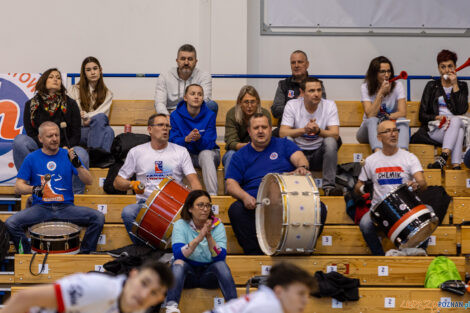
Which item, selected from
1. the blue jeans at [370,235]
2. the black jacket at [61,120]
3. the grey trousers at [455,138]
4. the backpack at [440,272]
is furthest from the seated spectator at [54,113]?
the grey trousers at [455,138]

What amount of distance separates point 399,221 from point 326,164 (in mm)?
1167

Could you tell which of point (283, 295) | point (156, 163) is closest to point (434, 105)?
point (156, 163)

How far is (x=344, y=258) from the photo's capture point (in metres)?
6.11

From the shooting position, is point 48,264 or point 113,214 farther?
point 113,214

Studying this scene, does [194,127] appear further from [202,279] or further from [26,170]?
[202,279]

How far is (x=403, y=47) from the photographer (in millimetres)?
10016

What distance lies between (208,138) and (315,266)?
1.85m

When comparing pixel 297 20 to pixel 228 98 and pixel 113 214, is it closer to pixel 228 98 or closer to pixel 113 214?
pixel 228 98

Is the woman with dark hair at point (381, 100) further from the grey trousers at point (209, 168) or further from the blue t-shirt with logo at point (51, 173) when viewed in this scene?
the blue t-shirt with logo at point (51, 173)

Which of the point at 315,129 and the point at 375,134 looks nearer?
the point at 315,129

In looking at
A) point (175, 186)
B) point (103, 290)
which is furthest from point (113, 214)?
point (103, 290)

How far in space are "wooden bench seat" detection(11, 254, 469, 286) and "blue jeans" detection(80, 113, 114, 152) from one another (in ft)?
6.17

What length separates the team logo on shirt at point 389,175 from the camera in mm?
6516

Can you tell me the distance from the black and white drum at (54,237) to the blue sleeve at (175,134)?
1468 millimetres
